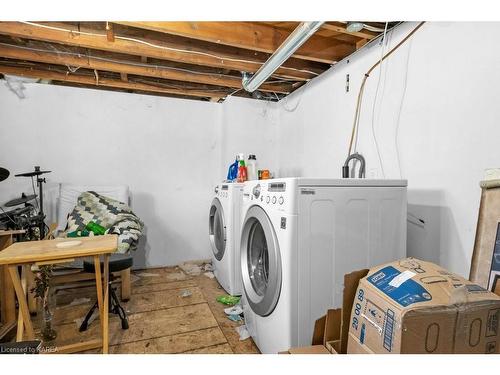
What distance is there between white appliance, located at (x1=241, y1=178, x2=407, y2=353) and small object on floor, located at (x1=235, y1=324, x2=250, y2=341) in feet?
1.02

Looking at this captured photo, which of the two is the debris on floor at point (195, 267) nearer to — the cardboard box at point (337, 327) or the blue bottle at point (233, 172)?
the blue bottle at point (233, 172)

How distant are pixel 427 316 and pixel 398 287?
109 mm

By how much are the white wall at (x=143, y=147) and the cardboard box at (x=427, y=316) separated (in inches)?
102

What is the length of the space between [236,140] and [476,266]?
102 inches

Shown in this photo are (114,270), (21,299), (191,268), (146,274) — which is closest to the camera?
(21,299)

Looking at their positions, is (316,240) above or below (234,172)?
below

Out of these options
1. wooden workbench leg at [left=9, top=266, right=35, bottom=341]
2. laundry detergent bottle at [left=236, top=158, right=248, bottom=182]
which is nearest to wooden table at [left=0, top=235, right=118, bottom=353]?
wooden workbench leg at [left=9, top=266, right=35, bottom=341]

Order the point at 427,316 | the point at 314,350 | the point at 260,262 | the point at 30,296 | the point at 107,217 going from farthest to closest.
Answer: the point at 107,217 → the point at 30,296 → the point at 260,262 → the point at 314,350 → the point at 427,316

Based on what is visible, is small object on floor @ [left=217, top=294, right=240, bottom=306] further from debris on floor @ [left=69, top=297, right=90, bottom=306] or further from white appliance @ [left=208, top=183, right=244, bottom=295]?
debris on floor @ [left=69, top=297, right=90, bottom=306]

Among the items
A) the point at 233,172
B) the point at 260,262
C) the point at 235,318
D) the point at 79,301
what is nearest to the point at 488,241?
the point at 260,262

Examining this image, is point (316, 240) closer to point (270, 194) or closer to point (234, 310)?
point (270, 194)

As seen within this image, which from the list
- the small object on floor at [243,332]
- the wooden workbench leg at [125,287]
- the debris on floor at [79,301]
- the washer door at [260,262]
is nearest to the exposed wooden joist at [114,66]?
the washer door at [260,262]

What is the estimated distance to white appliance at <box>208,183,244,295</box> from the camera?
234 centimetres

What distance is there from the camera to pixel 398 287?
88cm
